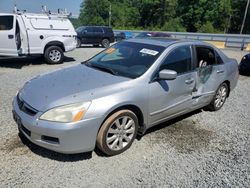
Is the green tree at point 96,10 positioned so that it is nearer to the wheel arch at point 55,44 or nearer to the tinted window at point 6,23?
the wheel arch at point 55,44

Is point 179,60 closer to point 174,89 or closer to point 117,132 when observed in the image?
point 174,89

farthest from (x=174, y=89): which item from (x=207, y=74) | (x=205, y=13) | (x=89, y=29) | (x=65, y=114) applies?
(x=205, y=13)

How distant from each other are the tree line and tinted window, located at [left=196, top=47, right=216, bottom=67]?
42.4 meters

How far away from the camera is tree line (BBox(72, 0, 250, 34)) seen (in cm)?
4994

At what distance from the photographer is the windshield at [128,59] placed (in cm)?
357

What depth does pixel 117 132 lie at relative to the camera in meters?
3.21

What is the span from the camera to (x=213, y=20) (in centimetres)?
5112

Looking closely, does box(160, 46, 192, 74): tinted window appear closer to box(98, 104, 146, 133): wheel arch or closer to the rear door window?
box(98, 104, 146, 133): wheel arch

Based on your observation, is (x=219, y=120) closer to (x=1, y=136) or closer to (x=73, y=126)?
(x=73, y=126)

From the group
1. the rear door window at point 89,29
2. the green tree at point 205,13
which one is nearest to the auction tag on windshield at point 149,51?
the rear door window at point 89,29

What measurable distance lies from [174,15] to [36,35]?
5103 centimetres

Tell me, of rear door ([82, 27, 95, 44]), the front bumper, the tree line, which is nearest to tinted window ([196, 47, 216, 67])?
the front bumper

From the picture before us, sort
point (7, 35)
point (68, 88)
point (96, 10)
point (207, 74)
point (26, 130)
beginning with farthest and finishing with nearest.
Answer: point (96, 10)
point (7, 35)
point (207, 74)
point (68, 88)
point (26, 130)

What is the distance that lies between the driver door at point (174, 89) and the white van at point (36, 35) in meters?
6.69
